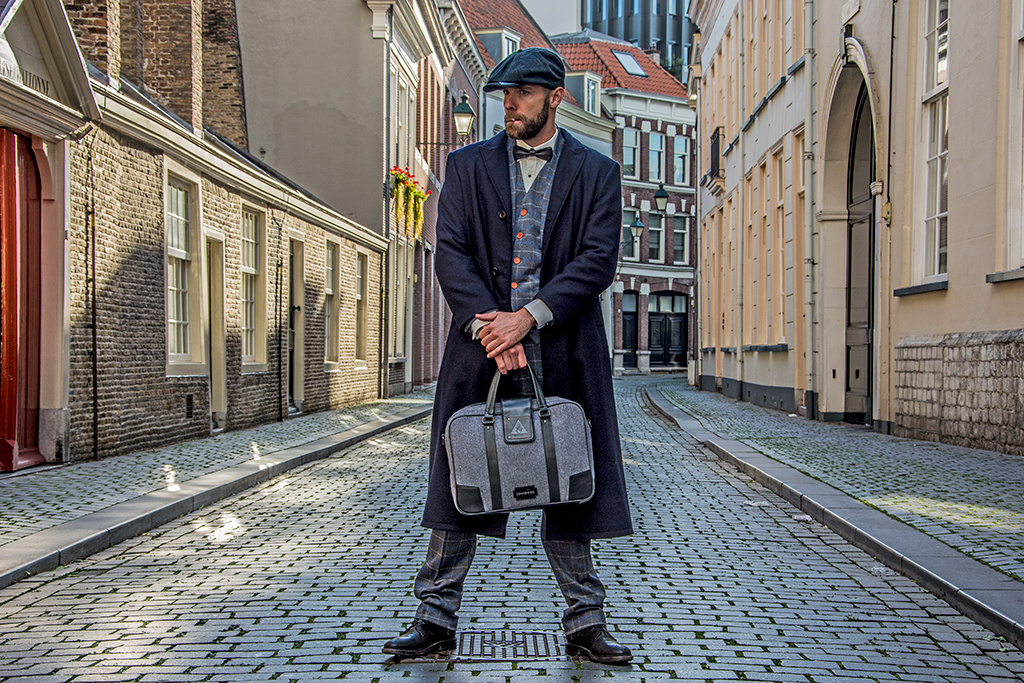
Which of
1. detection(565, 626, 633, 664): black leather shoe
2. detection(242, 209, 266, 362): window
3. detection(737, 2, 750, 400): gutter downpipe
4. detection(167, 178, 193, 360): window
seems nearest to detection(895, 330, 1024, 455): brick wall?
detection(565, 626, 633, 664): black leather shoe

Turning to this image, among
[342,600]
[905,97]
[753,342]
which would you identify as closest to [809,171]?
[905,97]

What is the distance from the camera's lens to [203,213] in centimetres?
1309

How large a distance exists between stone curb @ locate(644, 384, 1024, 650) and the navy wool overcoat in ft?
5.94

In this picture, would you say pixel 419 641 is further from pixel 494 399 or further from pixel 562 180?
pixel 562 180

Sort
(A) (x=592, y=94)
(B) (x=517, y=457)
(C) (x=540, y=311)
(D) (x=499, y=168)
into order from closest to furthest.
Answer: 1. (B) (x=517, y=457)
2. (C) (x=540, y=311)
3. (D) (x=499, y=168)
4. (A) (x=592, y=94)

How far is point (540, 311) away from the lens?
367 cm

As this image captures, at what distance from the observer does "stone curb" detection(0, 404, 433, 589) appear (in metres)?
5.70

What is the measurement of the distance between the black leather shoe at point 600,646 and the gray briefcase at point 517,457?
1.80ft

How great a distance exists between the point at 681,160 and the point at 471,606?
50.1 m

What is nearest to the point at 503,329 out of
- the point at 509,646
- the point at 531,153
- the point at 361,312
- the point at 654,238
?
the point at 531,153

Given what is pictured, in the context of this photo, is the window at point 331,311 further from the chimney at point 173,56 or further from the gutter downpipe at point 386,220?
the chimney at point 173,56

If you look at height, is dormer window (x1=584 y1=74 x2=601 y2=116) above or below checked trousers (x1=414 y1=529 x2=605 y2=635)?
above

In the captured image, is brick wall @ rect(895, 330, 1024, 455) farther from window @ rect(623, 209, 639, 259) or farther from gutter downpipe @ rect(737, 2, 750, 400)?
window @ rect(623, 209, 639, 259)

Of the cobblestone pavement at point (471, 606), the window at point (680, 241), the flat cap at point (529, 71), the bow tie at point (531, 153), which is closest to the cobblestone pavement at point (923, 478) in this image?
the cobblestone pavement at point (471, 606)
